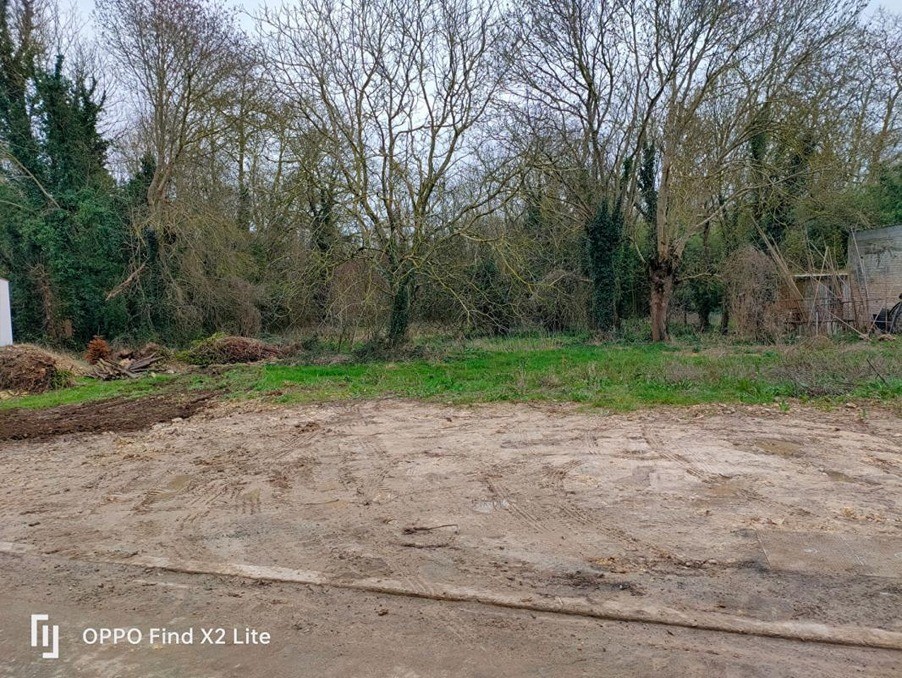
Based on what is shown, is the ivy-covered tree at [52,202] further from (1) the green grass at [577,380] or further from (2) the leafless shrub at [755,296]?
(2) the leafless shrub at [755,296]

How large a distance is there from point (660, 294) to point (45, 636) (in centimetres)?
2020

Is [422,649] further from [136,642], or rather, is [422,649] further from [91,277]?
[91,277]

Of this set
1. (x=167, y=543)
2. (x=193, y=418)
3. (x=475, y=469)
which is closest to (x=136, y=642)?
(x=167, y=543)

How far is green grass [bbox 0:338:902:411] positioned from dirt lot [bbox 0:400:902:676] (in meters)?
2.15

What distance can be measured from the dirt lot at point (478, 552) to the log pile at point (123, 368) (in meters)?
8.51

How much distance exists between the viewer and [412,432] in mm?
7422

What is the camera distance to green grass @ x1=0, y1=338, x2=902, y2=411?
29.3 feet

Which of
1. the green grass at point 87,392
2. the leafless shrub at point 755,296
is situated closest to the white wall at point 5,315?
the green grass at point 87,392

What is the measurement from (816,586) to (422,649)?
2.23m

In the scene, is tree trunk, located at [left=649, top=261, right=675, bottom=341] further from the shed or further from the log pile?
the log pile

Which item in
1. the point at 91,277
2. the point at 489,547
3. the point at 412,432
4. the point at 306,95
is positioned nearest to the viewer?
the point at 489,547

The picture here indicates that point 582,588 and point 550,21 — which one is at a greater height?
point 550,21

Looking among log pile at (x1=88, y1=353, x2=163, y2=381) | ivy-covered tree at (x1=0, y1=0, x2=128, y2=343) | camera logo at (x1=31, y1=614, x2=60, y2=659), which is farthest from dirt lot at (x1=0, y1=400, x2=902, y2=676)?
ivy-covered tree at (x1=0, y1=0, x2=128, y2=343)

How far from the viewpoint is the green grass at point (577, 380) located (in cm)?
893
